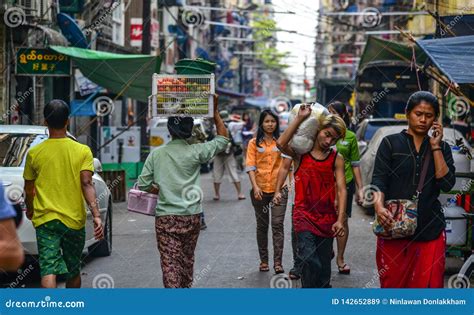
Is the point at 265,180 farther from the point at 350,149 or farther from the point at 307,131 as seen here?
the point at 307,131

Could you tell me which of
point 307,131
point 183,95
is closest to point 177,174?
point 183,95

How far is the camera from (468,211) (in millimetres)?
10703

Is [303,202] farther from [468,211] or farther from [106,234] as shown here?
[106,234]

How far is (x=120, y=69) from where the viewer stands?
1722 cm

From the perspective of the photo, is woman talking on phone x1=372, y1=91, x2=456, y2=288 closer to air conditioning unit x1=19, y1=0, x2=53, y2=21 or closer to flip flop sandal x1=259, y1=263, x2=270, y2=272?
flip flop sandal x1=259, y1=263, x2=270, y2=272

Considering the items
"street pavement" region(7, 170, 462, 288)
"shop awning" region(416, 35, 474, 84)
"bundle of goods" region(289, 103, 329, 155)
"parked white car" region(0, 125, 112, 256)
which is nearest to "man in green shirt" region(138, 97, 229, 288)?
"bundle of goods" region(289, 103, 329, 155)

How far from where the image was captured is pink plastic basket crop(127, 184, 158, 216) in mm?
7953

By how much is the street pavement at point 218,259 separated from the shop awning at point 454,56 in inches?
88.7

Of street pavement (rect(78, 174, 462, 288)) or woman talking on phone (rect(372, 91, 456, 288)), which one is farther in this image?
street pavement (rect(78, 174, 462, 288))

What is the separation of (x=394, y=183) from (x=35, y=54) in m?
12.4

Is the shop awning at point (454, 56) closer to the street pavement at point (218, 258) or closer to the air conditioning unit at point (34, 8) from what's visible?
the street pavement at point (218, 258)

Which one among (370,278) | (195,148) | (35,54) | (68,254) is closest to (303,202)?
(195,148)

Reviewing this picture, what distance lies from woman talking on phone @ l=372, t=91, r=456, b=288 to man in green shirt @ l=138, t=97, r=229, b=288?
1575mm

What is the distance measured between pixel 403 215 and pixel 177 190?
196 centimetres
